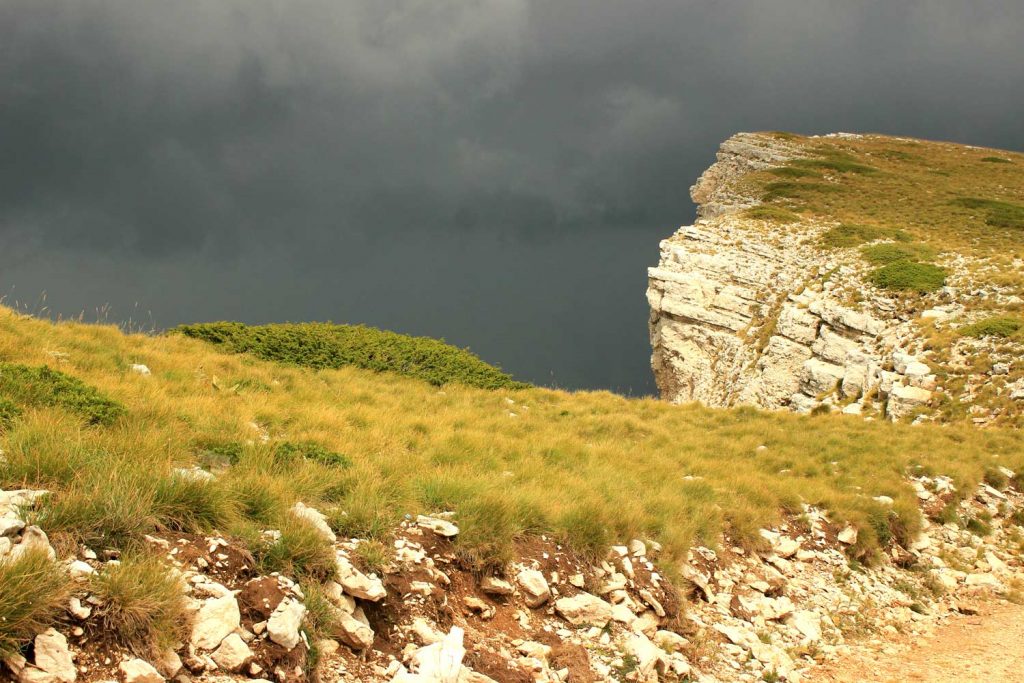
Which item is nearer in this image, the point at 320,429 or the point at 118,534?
the point at 118,534

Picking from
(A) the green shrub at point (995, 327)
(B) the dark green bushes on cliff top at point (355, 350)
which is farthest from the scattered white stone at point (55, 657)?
(A) the green shrub at point (995, 327)

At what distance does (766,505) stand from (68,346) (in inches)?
506

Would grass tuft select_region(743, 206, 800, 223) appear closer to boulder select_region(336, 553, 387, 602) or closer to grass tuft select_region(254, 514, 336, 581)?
boulder select_region(336, 553, 387, 602)

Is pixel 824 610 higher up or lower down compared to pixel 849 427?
lower down

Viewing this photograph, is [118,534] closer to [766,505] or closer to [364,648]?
[364,648]

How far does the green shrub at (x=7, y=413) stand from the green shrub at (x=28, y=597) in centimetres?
323

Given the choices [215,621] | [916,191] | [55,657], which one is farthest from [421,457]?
[916,191]

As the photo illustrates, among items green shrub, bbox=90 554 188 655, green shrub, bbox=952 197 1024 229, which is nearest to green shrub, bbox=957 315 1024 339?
green shrub, bbox=952 197 1024 229

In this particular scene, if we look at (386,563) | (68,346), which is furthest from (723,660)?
(68,346)

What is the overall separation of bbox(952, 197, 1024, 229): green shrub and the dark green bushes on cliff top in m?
42.4

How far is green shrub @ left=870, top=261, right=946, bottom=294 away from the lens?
3259 cm

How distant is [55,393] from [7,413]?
1190mm

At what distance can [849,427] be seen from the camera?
1958cm

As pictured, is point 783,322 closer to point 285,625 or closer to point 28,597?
point 285,625
